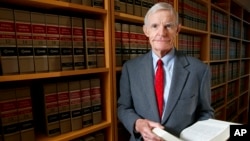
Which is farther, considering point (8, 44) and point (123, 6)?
point (123, 6)

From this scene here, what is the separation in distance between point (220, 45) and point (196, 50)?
28.2 inches

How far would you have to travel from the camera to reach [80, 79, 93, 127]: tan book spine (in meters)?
1.17

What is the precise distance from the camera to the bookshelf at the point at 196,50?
3.52ft

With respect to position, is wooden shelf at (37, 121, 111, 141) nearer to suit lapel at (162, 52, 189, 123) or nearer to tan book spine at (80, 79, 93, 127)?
tan book spine at (80, 79, 93, 127)

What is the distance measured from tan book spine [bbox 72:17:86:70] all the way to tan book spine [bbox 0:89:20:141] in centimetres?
35

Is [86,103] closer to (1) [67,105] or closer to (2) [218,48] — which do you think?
(1) [67,105]

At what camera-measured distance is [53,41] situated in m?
1.02

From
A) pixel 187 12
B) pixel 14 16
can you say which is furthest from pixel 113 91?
pixel 187 12

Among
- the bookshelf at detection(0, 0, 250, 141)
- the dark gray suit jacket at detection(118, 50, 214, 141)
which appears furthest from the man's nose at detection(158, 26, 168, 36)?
the bookshelf at detection(0, 0, 250, 141)

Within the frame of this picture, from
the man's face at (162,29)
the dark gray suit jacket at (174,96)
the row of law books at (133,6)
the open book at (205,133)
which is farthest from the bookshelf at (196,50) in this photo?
the open book at (205,133)

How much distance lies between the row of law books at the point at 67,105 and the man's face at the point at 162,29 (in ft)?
1.41

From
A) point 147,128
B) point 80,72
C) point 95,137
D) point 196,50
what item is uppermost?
point 196,50

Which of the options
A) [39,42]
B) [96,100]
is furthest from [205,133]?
[39,42]

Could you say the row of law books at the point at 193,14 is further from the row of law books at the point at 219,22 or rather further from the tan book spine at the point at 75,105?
the tan book spine at the point at 75,105
